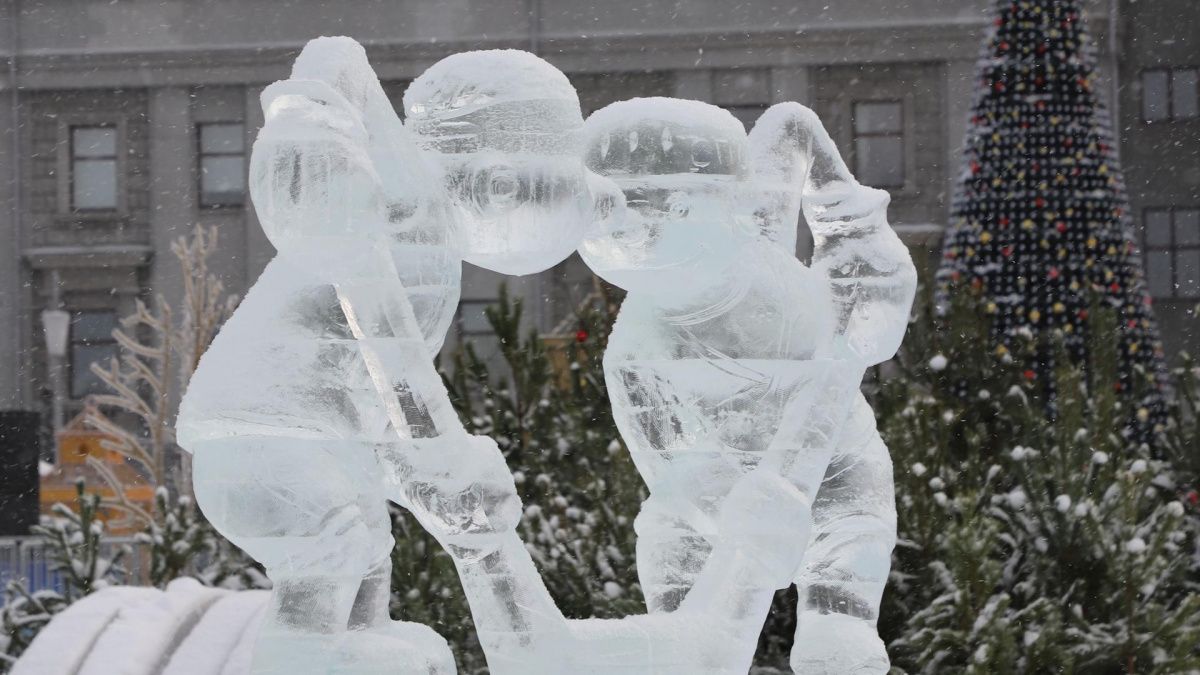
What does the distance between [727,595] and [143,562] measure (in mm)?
6260

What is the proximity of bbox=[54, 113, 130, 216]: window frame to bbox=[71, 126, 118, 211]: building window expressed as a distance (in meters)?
0.05

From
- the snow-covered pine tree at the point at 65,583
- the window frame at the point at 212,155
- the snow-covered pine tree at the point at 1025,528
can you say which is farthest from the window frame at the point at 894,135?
the snow-covered pine tree at the point at 65,583

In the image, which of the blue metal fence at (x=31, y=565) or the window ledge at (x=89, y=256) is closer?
the blue metal fence at (x=31, y=565)

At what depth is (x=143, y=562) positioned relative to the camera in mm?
7738

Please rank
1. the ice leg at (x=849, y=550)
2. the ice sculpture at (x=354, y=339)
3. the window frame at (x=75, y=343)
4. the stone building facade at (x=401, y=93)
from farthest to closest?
the window frame at (x=75, y=343) < the stone building facade at (x=401, y=93) < the ice leg at (x=849, y=550) < the ice sculpture at (x=354, y=339)

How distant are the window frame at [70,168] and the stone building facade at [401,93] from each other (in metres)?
0.02

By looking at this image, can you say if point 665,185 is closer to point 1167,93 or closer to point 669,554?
point 669,554

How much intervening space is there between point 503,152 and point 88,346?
15.0 m

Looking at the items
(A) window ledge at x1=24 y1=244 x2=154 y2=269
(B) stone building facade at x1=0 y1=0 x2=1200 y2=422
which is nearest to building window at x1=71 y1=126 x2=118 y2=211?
(B) stone building facade at x1=0 y1=0 x2=1200 y2=422

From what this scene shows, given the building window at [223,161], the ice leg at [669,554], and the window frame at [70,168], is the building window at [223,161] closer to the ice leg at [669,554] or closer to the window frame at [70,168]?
the window frame at [70,168]

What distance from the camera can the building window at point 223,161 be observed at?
15562mm

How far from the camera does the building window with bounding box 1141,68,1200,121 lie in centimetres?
1518

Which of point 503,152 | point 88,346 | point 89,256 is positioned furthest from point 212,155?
point 503,152

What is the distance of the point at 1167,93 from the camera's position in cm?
1520
